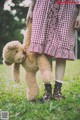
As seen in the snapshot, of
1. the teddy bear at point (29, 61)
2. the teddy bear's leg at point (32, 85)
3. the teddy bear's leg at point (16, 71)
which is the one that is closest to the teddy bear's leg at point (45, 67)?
the teddy bear at point (29, 61)

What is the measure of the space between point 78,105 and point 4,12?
1927 centimetres

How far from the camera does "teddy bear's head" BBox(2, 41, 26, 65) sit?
3350 millimetres

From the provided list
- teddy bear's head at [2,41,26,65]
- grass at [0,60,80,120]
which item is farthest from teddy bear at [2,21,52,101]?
grass at [0,60,80,120]

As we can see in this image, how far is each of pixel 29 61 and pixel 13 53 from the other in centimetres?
16

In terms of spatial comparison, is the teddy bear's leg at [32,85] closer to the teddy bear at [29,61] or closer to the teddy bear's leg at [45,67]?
the teddy bear at [29,61]

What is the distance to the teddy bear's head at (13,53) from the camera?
3.35 meters

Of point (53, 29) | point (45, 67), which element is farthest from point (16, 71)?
point (53, 29)

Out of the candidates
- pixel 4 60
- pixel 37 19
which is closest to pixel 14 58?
pixel 4 60

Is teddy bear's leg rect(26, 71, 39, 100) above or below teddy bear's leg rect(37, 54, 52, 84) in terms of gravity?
below

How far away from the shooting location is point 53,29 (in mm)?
3369

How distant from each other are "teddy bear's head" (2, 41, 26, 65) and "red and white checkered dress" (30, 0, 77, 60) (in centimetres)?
10

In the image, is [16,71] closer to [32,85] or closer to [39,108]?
[32,85]

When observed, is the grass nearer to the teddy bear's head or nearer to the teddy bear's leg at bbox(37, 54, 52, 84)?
the teddy bear's leg at bbox(37, 54, 52, 84)

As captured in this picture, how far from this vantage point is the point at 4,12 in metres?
22.2
